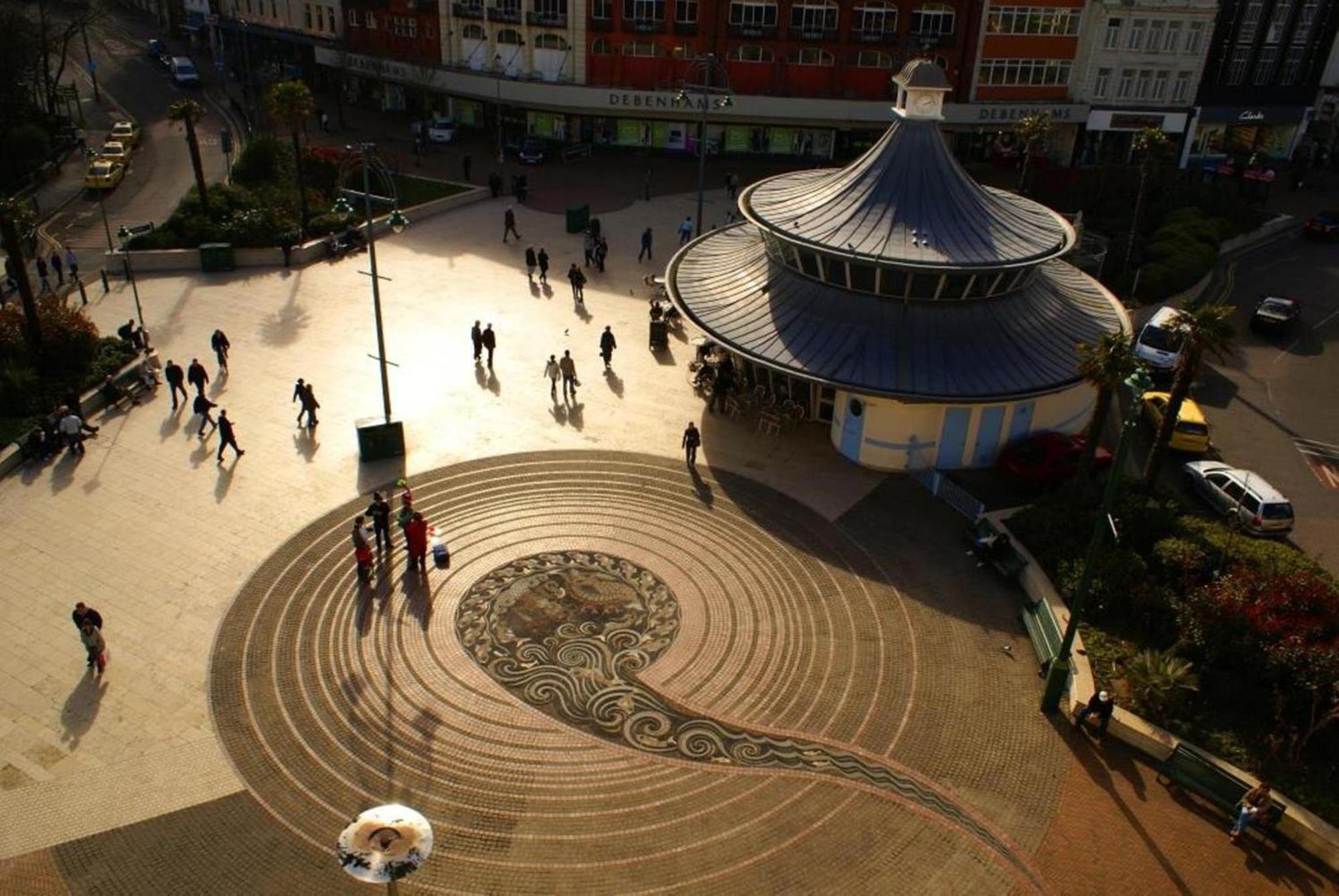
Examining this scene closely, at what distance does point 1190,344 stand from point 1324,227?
4012cm

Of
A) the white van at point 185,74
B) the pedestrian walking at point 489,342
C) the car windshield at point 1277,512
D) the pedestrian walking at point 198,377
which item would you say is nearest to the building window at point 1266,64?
the car windshield at point 1277,512

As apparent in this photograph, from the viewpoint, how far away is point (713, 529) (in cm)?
2650

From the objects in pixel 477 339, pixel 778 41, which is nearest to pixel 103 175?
pixel 477 339

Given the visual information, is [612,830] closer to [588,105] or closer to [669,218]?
[669,218]

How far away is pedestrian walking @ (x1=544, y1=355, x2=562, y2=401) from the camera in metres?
32.5

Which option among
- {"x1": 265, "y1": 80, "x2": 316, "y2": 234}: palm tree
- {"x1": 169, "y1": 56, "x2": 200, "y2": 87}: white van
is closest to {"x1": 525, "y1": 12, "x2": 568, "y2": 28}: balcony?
{"x1": 265, "y1": 80, "x2": 316, "y2": 234}: palm tree

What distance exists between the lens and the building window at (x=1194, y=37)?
63031 millimetres

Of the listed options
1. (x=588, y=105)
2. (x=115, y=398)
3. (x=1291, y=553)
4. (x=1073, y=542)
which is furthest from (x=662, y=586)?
(x=588, y=105)

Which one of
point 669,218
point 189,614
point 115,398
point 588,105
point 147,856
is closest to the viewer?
point 147,856

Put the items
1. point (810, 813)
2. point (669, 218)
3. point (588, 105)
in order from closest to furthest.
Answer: point (810, 813) → point (669, 218) → point (588, 105)

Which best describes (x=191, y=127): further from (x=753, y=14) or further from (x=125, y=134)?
(x=753, y=14)

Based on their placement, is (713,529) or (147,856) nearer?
(147,856)

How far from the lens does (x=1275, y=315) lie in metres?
41.9

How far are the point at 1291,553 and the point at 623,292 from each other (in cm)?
2680
